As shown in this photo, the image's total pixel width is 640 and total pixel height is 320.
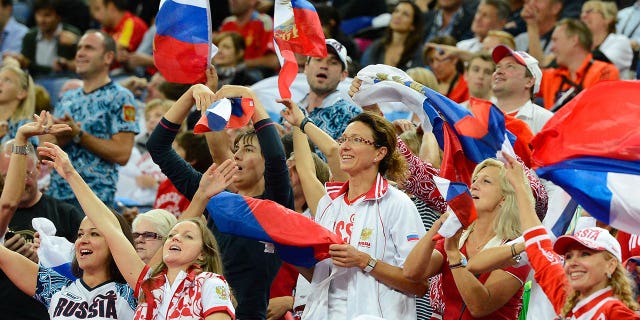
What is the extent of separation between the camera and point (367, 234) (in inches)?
236

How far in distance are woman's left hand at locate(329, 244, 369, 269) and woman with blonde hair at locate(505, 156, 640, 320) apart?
87 centimetres

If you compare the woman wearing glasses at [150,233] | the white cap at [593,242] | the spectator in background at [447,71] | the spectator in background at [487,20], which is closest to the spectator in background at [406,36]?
the spectator in background at [487,20]

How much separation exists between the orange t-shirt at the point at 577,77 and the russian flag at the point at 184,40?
12.9 feet

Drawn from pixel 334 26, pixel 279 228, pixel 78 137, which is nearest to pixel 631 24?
pixel 334 26

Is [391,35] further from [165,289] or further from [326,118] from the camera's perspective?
[165,289]

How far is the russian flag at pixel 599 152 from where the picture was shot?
5.43 meters

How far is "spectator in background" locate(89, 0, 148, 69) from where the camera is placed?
1358 cm

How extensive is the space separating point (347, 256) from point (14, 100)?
4642mm

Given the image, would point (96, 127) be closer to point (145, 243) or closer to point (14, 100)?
point (14, 100)

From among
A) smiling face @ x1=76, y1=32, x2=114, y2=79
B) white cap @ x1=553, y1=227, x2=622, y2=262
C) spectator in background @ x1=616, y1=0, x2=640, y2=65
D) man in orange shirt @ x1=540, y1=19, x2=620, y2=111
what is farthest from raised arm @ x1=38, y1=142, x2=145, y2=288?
spectator in background @ x1=616, y1=0, x2=640, y2=65

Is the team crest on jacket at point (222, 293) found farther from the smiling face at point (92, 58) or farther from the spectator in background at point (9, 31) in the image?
the spectator in background at point (9, 31)

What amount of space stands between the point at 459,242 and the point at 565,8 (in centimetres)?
593

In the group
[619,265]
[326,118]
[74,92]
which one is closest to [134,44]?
[74,92]

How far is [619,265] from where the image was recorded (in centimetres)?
528
